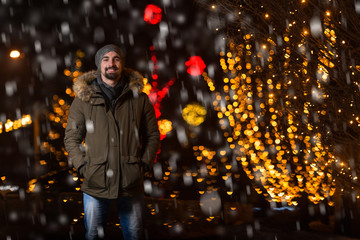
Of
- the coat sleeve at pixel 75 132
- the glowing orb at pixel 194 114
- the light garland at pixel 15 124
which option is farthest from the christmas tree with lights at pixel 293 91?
the glowing orb at pixel 194 114

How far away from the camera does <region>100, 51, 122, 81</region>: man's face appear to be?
3.45 metres

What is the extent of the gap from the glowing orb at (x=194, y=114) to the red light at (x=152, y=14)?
4.48 meters

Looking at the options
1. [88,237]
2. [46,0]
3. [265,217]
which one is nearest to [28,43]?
[46,0]

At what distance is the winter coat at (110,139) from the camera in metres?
3.30

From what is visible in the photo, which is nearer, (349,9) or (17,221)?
(349,9)

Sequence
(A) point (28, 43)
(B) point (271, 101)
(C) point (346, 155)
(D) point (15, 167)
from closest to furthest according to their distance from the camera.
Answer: (C) point (346, 155) < (B) point (271, 101) < (A) point (28, 43) < (D) point (15, 167)

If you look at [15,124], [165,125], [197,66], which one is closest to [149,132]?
[197,66]

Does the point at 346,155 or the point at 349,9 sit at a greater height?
the point at 349,9

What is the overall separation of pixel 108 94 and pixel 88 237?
1.25 meters

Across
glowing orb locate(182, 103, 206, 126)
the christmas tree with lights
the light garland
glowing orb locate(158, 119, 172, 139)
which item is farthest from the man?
glowing orb locate(182, 103, 206, 126)

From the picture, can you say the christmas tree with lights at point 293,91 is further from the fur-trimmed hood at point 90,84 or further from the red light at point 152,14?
the red light at point 152,14

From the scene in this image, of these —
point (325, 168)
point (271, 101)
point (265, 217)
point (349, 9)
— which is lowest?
point (265, 217)

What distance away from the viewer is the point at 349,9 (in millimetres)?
3111

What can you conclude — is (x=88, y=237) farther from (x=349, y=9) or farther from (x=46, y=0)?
(x=46, y=0)
